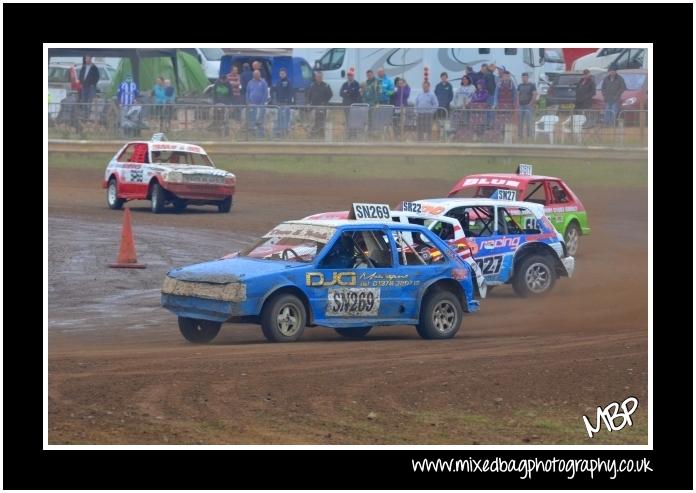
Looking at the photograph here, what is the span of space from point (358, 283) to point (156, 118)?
56.1 feet

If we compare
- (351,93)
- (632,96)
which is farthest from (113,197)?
(632,96)

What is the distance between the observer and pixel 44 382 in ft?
37.7

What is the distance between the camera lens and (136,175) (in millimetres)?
26359

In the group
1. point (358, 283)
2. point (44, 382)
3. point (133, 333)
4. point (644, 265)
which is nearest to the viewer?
point (44, 382)

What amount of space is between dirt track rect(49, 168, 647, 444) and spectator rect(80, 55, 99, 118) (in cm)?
1102

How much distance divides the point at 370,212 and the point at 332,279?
139 cm

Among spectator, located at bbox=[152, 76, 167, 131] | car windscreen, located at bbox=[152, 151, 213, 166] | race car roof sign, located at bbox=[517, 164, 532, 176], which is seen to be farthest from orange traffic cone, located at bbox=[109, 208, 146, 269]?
spectator, located at bbox=[152, 76, 167, 131]

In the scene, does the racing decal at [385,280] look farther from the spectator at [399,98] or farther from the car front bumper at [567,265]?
the spectator at [399,98]

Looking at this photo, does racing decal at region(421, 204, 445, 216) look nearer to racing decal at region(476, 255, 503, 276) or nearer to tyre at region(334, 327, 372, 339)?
racing decal at region(476, 255, 503, 276)

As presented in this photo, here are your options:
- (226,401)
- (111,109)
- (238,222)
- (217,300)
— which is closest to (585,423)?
(226,401)

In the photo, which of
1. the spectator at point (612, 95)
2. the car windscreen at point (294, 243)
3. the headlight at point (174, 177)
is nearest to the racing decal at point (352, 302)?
the car windscreen at point (294, 243)

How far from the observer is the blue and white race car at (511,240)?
1816 cm

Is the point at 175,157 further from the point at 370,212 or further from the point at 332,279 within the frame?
the point at 332,279

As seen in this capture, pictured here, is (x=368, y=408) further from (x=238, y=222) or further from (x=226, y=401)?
(x=238, y=222)
